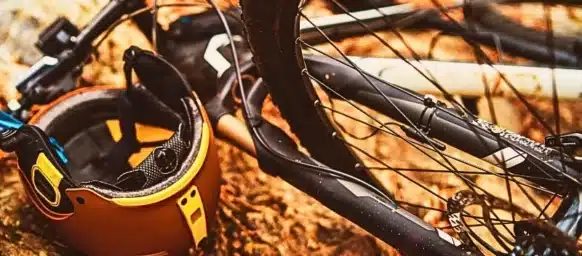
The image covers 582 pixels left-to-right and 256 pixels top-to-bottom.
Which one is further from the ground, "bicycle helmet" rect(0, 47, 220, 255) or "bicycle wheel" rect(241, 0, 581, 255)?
"bicycle wheel" rect(241, 0, 581, 255)

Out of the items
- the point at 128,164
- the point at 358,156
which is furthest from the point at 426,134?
the point at 128,164

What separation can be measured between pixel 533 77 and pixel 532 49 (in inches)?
7.1

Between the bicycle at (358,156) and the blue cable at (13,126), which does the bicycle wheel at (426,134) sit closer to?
the bicycle at (358,156)

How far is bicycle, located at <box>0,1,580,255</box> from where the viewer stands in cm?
98

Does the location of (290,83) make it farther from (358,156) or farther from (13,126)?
(13,126)

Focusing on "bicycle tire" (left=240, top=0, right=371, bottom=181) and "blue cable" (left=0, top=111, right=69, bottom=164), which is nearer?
"bicycle tire" (left=240, top=0, right=371, bottom=181)

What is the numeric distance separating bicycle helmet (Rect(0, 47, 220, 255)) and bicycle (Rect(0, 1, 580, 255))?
102 millimetres

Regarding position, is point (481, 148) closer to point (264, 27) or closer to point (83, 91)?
point (264, 27)

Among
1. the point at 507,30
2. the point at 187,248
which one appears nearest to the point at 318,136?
the point at 187,248

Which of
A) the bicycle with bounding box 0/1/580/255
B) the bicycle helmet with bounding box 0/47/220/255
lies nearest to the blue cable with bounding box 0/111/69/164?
the bicycle helmet with bounding box 0/47/220/255

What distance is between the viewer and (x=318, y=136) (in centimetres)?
116

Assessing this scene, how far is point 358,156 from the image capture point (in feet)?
4.05

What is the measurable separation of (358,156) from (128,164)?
40 cm

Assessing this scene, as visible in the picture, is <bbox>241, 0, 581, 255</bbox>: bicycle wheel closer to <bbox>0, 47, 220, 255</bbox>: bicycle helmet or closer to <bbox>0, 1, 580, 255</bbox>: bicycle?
<bbox>0, 1, 580, 255</bbox>: bicycle
